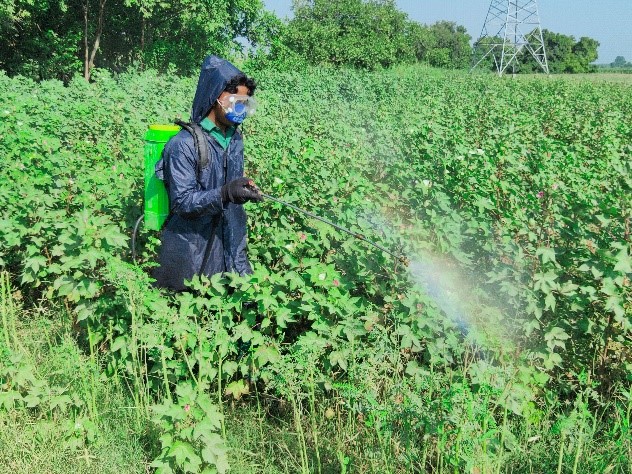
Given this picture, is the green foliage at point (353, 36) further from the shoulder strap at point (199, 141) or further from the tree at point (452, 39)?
the shoulder strap at point (199, 141)

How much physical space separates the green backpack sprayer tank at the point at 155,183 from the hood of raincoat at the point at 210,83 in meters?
0.17

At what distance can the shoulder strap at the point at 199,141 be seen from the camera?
306 cm

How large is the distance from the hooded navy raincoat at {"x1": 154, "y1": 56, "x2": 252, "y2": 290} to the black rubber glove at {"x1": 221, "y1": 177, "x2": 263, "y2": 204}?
5 cm

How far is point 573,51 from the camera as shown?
323ft

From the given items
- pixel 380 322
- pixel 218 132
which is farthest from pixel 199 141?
pixel 380 322

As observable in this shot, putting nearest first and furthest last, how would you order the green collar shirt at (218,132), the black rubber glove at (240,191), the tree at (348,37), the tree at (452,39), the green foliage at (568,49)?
the black rubber glove at (240,191), the green collar shirt at (218,132), the tree at (348,37), the green foliage at (568,49), the tree at (452,39)

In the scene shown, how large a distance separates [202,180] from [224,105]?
1.23ft

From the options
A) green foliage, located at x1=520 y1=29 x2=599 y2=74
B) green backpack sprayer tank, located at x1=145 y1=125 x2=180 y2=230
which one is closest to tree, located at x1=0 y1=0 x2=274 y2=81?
green backpack sprayer tank, located at x1=145 y1=125 x2=180 y2=230

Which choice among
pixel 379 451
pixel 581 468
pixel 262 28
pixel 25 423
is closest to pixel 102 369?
pixel 25 423

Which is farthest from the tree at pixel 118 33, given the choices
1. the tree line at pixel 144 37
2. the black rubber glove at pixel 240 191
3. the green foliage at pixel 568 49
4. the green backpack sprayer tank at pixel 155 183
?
the green foliage at pixel 568 49

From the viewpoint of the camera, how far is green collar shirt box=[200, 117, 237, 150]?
316cm

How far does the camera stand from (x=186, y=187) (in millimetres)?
3031

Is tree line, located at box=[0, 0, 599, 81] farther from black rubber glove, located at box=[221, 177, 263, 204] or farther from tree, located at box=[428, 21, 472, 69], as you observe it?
tree, located at box=[428, 21, 472, 69]

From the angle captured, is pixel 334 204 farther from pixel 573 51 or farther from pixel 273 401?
pixel 573 51
